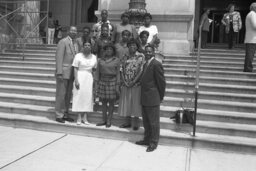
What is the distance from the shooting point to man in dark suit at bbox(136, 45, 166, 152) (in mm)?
5488

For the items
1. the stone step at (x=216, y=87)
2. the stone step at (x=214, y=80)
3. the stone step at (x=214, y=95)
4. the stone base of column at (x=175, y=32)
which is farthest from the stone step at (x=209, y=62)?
the stone step at (x=214, y=95)

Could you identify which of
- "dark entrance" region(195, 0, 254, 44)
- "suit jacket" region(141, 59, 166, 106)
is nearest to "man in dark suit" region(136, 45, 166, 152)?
"suit jacket" region(141, 59, 166, 106)

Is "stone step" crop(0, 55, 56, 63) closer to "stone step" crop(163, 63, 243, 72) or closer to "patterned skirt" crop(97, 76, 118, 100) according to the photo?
"stone step" crop(163, 63, 243, 72)

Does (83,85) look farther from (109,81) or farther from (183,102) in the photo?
(183,102)

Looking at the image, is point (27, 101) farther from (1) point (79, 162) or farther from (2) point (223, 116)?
(2) point (223, 116)

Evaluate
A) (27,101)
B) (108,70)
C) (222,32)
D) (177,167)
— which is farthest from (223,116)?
(222,32)

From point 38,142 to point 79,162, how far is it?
4.38ft

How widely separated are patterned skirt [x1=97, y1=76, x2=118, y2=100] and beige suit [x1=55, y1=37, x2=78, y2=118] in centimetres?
79

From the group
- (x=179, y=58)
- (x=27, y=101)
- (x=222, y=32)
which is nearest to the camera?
(x=27, y=101)

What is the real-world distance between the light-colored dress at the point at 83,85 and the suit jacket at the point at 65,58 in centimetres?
25

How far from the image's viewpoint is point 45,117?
281 inches

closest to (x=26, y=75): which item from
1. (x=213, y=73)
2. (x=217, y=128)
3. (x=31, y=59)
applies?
(x=31, y=59)

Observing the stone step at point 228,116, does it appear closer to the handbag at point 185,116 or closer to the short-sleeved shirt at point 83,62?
the handbag at point 185,116

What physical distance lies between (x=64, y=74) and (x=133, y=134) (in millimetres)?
1956
